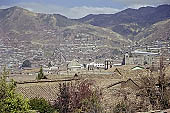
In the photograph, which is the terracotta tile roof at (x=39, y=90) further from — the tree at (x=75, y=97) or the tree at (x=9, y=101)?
the tree at (x=9, y=101)

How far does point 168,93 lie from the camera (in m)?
15.1

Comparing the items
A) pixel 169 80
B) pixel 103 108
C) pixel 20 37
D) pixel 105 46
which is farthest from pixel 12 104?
pixel 20 37

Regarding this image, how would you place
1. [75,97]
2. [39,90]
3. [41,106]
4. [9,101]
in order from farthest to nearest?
[39,90]
[41,106]
[75,97]
[9,101]

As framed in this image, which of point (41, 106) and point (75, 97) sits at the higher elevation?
point (75, 97)

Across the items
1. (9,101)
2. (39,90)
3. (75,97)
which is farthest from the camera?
(39,90)

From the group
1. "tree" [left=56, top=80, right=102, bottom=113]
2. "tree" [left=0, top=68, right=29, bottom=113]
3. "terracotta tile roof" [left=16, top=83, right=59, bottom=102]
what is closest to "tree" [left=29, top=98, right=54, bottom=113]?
"tree" [left=56, top=80, right=102, bottom=113]

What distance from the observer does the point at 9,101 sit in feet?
34.7

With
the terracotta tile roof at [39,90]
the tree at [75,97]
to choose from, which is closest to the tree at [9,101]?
the tree at [75,97]

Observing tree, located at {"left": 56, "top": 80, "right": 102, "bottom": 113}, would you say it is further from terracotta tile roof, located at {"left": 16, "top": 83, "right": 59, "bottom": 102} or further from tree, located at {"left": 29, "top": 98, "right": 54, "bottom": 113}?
terracotta tile roof, located at {"left": 16, "top": 83, "right": 59, "bottom": 102}

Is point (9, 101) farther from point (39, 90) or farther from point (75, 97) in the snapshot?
point (39, 90)

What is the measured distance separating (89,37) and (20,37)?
37.4m

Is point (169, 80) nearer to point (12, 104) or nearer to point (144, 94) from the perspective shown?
point (144, 94)

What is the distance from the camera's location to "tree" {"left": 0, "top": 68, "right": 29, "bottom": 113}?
10.6m

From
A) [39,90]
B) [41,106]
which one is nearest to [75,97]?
[41,106]
